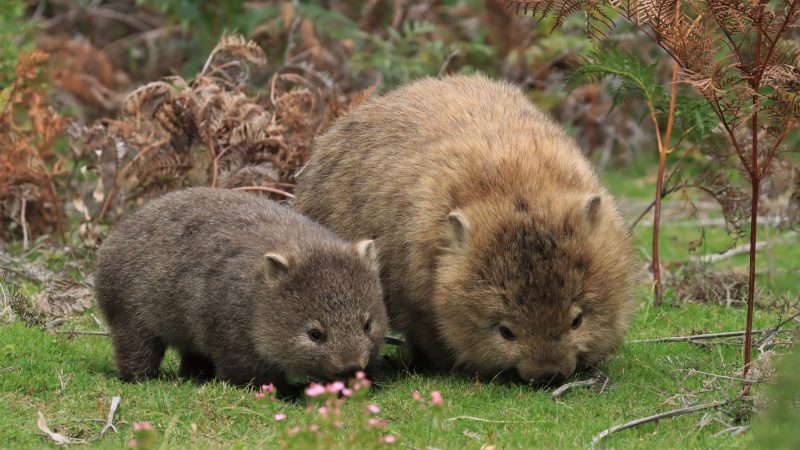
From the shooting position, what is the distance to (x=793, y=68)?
7191 millimetres

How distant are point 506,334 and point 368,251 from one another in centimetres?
115

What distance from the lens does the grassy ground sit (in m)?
6.69

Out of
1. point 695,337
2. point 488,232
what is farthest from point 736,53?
point 695,337

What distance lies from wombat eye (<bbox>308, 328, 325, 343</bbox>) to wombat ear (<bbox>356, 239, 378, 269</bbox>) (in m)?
0.64

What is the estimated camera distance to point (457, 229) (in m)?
7.71

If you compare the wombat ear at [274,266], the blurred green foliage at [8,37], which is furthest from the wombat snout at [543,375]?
the blurred green foliage at [8,37]

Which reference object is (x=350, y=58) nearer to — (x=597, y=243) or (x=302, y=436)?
(x=597, y=243)

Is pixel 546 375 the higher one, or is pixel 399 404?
pixel 546 375

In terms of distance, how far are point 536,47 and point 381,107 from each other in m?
7.66

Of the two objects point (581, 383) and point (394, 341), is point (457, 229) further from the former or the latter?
point (394, 341)

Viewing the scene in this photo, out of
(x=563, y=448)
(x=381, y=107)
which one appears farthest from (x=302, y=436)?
(x=381, y=107)

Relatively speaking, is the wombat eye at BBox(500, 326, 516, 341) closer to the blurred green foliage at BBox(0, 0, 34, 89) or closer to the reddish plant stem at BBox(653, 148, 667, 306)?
the reddish plant stem at BBox(653, 148, 667, 306)

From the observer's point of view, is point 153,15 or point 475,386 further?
point 153,15

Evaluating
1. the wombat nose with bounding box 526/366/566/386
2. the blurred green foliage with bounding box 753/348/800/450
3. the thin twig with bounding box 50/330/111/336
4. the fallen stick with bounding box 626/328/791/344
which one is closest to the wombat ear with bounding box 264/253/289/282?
the wombat nose with bounding box 526/366/566/386
